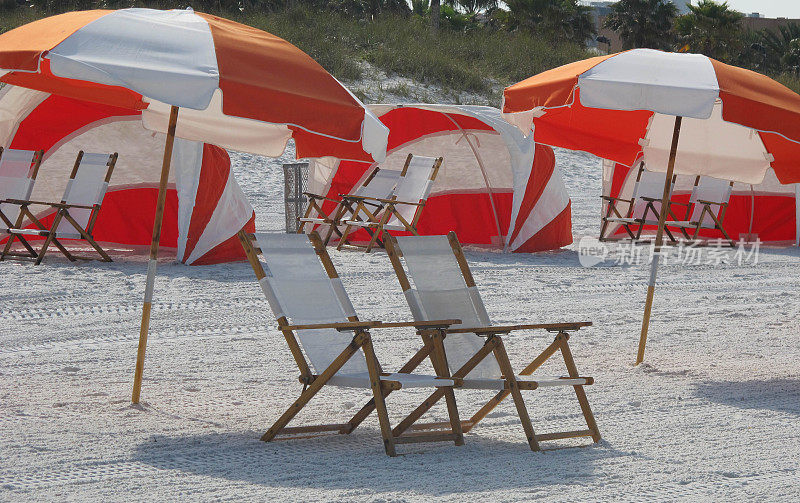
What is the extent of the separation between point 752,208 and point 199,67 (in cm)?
1022

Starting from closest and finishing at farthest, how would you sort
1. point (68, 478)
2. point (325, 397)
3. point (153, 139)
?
1. point (68, 478)
2. point (325, 397)
3. point (153, 139)

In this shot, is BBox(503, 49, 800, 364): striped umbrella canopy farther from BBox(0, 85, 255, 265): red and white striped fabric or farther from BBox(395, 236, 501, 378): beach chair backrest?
BBox(0, 85, 255, 265): red and white striped fabric

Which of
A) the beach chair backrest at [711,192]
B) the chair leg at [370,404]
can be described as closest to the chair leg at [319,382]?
the chair leg at [370,404]

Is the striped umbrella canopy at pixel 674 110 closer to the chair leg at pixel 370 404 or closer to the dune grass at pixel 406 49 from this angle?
the chair leg at pixel 370 404


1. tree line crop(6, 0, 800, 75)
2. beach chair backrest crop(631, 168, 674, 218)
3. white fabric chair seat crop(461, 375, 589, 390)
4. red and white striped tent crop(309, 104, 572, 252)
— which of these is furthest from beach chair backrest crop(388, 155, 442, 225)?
tree line crop(6, 0, 800, 75)

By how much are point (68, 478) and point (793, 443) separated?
2.92 metres

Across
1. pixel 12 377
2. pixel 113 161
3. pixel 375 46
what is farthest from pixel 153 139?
pixel 375 46

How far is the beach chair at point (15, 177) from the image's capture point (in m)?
9.42

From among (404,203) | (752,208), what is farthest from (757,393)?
(752,208)

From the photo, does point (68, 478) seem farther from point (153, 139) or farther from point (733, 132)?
point (153, 139)

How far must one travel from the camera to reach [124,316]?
22.6 feet

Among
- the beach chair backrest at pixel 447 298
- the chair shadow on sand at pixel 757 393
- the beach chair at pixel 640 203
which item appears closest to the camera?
the beach chair backrest at pixel 447 298

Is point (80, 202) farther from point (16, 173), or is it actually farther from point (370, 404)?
point (370, 404)

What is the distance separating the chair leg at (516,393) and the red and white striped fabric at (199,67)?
1000mm
